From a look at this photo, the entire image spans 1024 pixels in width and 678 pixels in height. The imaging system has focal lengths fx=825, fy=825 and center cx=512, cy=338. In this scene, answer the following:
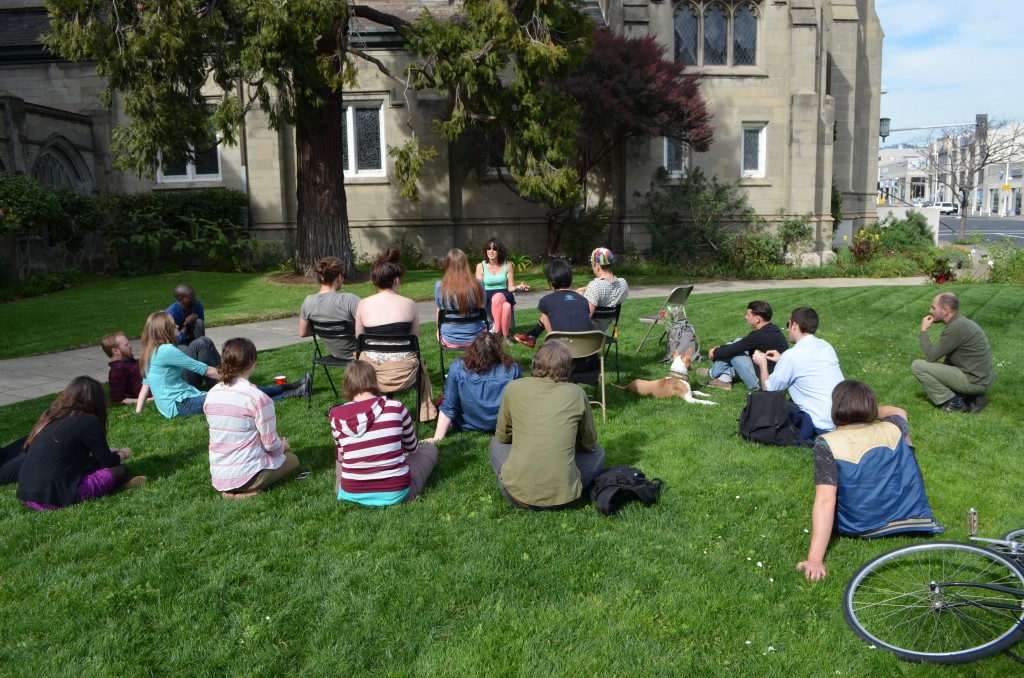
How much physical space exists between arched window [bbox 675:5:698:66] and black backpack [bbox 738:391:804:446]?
19.4 meters

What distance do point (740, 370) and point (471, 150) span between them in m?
15.4

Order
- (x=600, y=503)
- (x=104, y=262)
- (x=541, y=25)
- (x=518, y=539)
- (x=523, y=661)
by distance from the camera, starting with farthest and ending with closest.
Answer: (x=104, y=262), (x=541, y=25), (x=600, y=503), (x=518, y=539), (x=523, y=661)

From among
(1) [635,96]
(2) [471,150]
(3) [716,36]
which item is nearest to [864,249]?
(3) [716,36]

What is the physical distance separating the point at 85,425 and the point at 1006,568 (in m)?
5.51

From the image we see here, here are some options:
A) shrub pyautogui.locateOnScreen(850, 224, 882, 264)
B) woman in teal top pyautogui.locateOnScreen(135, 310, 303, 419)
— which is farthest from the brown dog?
shrub pyautogui.locateOnScreen(850, 224, 882, 264)

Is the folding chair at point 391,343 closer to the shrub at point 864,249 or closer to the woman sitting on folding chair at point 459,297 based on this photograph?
the woman sitting on folding chair at point 459,297

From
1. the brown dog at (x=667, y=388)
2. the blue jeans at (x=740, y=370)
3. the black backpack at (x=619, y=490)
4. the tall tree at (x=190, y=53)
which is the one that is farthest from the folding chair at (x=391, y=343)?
the tall tree at (x=190, y=53)

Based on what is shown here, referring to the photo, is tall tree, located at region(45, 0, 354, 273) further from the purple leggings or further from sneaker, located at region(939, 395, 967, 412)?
sneaker, located at region(939, 395, 967, 412)

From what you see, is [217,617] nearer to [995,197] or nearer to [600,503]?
[600,503]

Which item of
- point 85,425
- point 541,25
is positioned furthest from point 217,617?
point 541,25

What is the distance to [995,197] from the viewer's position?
358 ft

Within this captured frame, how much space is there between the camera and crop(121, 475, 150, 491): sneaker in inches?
236

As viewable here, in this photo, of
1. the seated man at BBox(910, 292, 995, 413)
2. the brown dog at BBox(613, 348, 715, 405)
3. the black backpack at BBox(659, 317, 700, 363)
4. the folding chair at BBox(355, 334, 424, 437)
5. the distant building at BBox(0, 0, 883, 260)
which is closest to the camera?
the folding chair at BBox(355, 334, 424, 437)

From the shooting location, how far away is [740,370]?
340 inches
